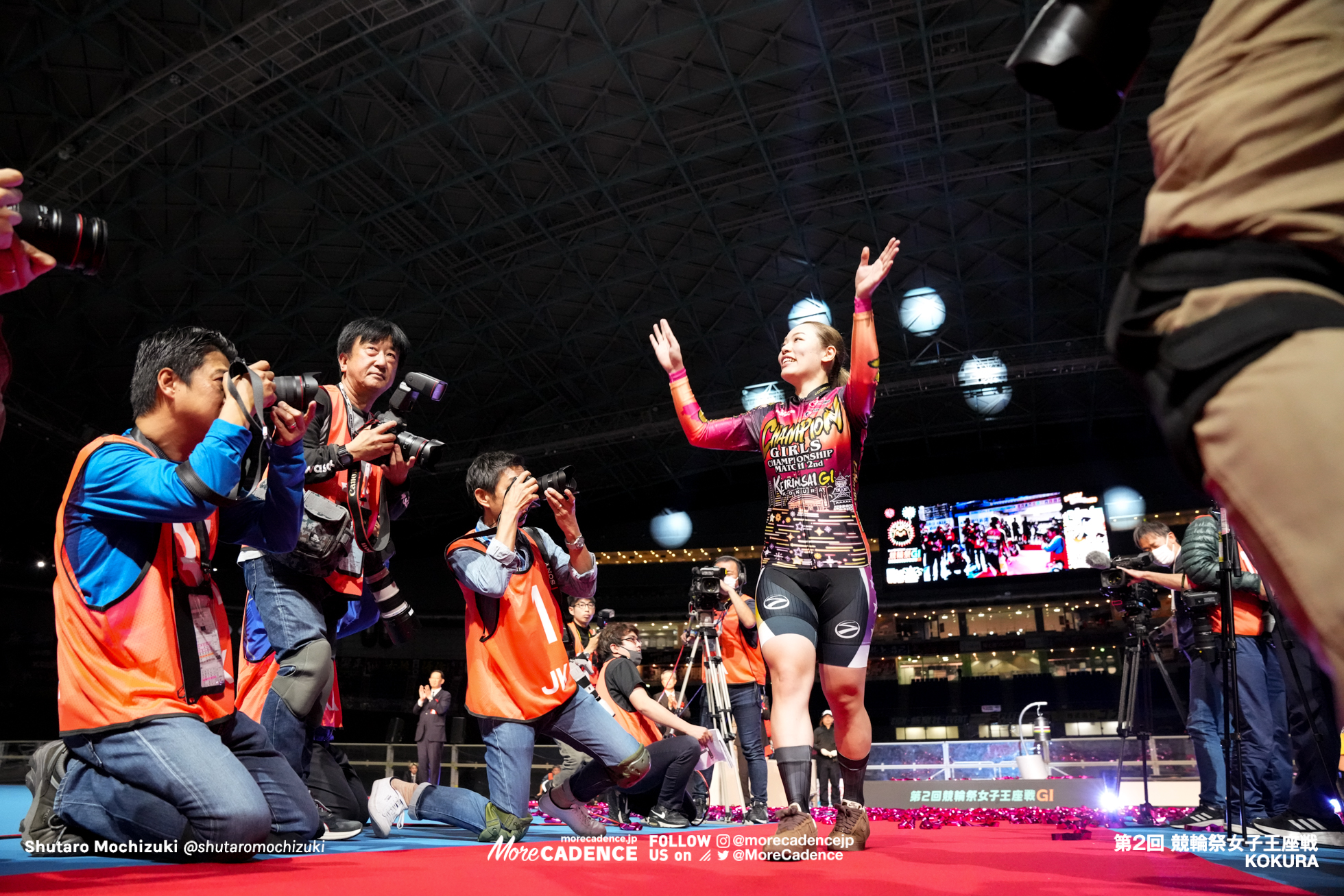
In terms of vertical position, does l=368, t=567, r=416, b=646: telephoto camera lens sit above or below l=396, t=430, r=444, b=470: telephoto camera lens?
below

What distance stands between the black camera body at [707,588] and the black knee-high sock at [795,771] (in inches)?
102

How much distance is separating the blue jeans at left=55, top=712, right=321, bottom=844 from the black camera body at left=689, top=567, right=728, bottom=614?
3433 mm

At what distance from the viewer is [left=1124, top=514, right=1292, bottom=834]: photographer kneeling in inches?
141

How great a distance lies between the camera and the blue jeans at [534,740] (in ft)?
9.41

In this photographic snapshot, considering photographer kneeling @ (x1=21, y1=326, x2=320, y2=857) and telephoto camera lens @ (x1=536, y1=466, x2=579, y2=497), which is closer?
photographer kneeling @ (x1=21, y1=326, x2=320, y2=857)

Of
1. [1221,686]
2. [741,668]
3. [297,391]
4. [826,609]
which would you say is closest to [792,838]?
[826,609]

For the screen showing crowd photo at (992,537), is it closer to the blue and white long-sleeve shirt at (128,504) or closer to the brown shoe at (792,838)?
the brown shoe at (792,838)

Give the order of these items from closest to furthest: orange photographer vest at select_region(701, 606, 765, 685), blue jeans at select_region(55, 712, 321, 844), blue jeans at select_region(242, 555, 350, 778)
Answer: blue jeans at select_region(55, 712, 321, 844), blue jeans at select_region(242, 555, 350, 778), orange photographer vest at select_region(701, 606, 765, 685)

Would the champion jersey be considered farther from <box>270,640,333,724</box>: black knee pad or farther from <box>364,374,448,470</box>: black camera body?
<box>270,640,333,724</box>: black knee pad

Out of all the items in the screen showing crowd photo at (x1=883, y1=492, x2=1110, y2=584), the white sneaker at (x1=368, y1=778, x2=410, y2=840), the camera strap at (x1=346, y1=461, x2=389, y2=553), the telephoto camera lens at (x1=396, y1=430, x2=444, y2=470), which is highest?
the screen showing crowd photo at (x1=883, y1=492, x2=1110, y2=584)

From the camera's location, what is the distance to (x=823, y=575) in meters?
2.73

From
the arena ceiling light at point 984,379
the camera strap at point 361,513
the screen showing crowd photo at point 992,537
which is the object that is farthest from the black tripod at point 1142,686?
the screen showing crowd photo at point 992,537

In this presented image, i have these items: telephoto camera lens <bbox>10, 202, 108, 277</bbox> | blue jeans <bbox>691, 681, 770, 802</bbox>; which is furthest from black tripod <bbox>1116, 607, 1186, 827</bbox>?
telephoto camera lens <bbox>10, 202, 108, 277</bbox>

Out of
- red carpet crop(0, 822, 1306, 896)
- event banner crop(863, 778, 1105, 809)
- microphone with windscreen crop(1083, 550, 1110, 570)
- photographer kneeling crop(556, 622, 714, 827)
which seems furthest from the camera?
event banner crop(863, 778, 1105, 809)
